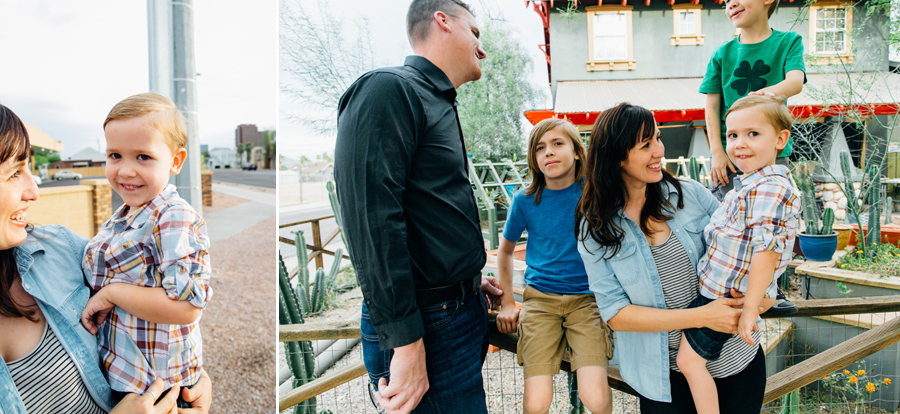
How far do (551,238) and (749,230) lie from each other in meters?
0.50

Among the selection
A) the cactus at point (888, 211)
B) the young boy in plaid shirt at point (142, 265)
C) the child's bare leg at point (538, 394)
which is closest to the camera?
the young boy in plaid shirt at point (142, 265)

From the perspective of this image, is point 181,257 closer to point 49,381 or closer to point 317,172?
point 49,381

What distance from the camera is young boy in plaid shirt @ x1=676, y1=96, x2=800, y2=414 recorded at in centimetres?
94

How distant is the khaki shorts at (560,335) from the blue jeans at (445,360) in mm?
269

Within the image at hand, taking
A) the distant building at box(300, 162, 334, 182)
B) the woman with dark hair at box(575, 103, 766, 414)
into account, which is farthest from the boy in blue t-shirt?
the distant building at box(300, 162, 334, 182)

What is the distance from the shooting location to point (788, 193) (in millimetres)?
961

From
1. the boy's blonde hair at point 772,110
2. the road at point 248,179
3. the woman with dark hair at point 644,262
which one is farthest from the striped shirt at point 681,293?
the road at point 248,179

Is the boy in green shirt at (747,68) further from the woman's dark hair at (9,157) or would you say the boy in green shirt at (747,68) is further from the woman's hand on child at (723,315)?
the woman's dark hair at (9,157)

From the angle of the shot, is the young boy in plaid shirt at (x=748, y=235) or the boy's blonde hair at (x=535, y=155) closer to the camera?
the young boy in plaid shirt at (x=748, y=235)

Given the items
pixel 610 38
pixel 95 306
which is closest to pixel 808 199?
pixel 610 38

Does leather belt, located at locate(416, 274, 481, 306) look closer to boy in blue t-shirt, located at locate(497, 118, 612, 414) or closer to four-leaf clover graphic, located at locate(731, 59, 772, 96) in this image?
boy in blue t-shirt, located at locate(497, 118, 612, 414)

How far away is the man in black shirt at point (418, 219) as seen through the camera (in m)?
0.78

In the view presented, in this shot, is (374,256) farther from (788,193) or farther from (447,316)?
(788,193)

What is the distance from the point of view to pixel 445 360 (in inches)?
35.9
